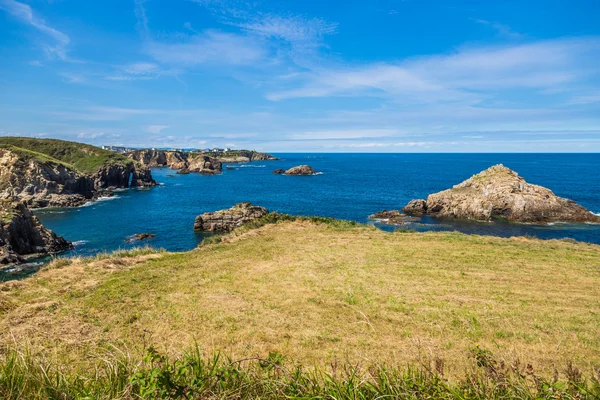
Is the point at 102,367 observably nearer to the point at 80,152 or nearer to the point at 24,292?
the point at 24,292

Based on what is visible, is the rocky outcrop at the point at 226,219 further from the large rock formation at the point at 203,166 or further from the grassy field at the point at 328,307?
the large rock formation at the point at 203,166

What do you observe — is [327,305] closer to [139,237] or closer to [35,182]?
[139,237]

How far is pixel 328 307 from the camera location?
1532cm

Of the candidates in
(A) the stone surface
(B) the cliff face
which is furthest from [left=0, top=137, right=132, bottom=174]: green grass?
(A) the stone surface

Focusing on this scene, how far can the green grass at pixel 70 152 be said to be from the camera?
10488cm

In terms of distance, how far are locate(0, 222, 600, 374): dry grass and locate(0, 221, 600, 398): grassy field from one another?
8 cm

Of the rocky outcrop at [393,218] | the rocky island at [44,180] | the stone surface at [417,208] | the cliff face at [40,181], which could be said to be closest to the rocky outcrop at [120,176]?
the rocky island at [44,180]

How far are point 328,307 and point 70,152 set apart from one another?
423 feet

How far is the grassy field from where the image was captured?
11.1m

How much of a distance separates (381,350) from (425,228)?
147ft

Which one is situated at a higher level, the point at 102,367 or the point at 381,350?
the point at 102,367

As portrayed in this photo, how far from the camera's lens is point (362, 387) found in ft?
15.3

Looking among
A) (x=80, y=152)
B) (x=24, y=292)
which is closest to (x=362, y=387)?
(x=24, y=292)

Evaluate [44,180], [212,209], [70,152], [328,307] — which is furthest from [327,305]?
[70,152]
